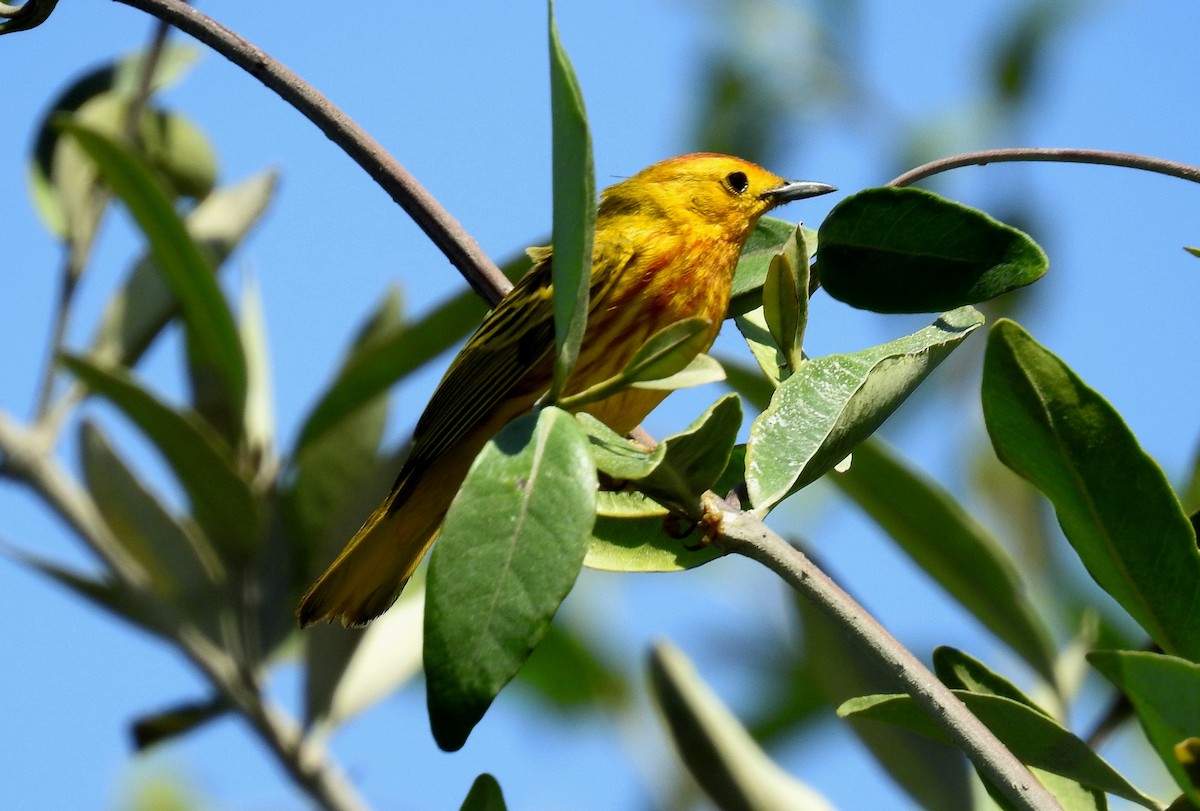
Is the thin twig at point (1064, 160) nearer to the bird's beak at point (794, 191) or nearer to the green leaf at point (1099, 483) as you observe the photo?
the green leaf at point (1099, 483)

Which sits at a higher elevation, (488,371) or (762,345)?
(762,345)

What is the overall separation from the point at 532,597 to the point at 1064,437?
612 millimetres

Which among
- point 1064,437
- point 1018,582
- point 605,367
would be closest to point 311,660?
point 605,367

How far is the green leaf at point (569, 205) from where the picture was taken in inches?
45.9

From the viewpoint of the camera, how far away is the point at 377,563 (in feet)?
9.73

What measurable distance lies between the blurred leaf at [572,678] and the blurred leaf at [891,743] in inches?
43.4

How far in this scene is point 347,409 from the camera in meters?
3.04

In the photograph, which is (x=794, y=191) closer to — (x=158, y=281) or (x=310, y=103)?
(x=158, y=281)

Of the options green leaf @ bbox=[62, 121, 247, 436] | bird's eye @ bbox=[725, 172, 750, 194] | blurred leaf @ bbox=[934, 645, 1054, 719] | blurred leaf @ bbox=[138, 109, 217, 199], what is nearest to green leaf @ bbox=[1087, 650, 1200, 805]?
blurred leaf @ bbox=[934, 645, 1054, 719]

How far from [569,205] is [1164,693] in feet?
2.10

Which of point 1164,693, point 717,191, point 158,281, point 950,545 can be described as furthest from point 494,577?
point 717,191

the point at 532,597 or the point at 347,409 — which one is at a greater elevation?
the point at 532,597

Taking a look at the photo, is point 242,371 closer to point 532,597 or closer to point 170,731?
point 170,731

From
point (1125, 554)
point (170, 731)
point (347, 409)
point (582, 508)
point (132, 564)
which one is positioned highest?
point (582, 508)
